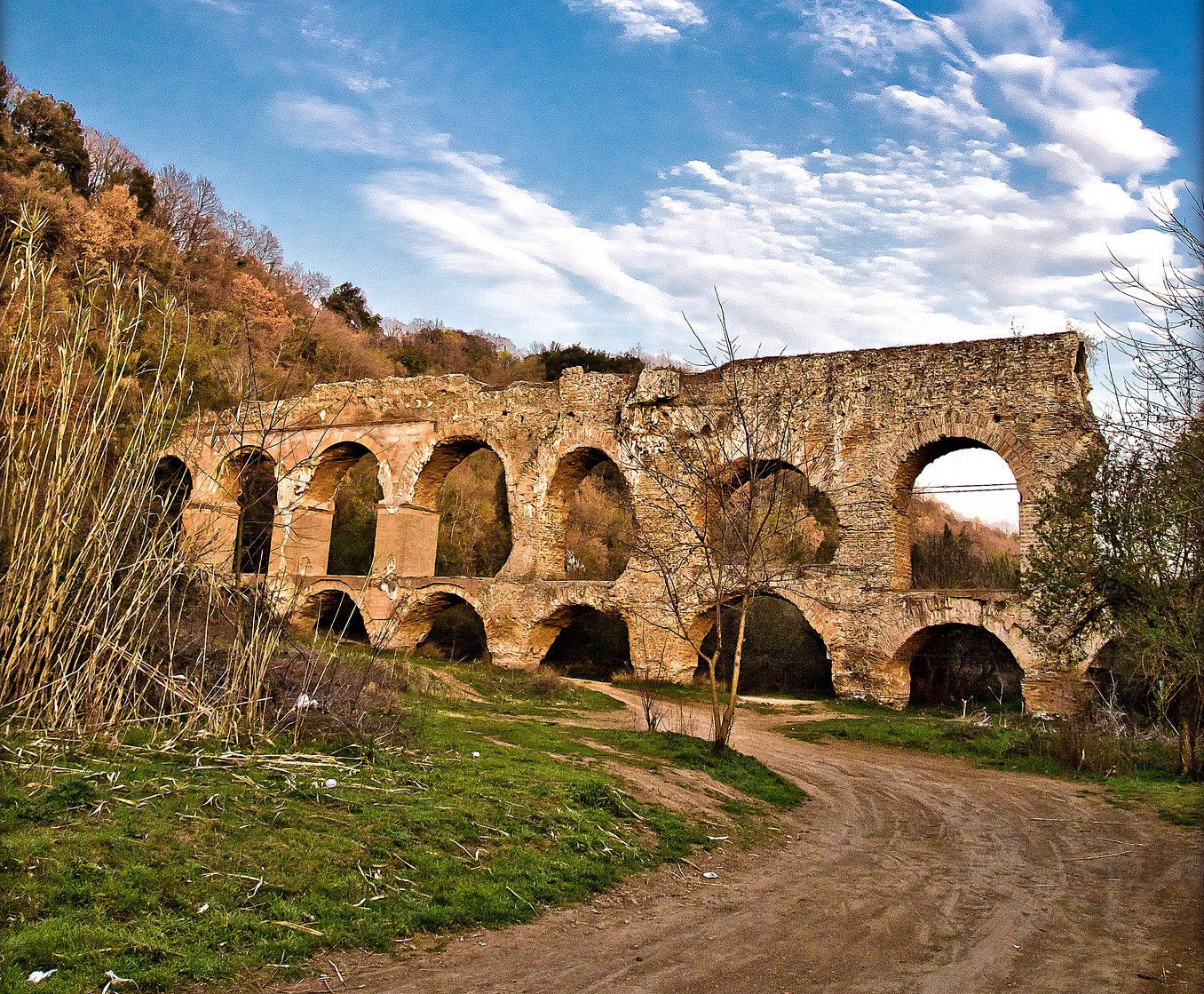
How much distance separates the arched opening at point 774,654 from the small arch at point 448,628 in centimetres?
498

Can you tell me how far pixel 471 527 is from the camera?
2928 centimetres

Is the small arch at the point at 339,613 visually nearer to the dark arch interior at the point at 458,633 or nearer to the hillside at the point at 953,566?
the dark arch interior at the point at 458,633

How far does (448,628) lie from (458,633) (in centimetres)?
27

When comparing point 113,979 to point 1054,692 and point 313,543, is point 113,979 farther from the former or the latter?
point 313,543

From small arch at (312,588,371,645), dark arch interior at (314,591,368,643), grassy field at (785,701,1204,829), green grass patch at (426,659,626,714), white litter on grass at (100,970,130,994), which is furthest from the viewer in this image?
dark arch interior at (314,591,368,643)

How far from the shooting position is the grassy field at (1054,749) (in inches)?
362

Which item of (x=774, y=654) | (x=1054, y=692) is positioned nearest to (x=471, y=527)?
(x=774, y=654)

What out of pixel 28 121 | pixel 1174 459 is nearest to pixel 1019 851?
pixel 1174 459

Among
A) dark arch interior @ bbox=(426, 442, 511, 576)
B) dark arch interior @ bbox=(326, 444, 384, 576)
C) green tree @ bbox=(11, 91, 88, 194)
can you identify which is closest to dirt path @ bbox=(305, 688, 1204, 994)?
dark arch interior @ bbox=(426, 442, 511, 576)

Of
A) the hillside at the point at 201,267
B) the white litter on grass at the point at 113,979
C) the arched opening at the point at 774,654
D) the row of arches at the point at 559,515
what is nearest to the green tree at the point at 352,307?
the hillside at the point at 201,267

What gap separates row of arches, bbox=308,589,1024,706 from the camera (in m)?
18.0

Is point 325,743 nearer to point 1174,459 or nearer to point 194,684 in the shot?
point 194,684

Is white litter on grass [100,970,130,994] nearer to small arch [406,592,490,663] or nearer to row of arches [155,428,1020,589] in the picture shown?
row of arches [155,428,1020,589]

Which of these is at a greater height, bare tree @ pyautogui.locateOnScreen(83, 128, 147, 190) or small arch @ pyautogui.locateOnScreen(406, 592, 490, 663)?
bare tree @ pyautogui.locateOnScreen(83, 128, 147, 190)
